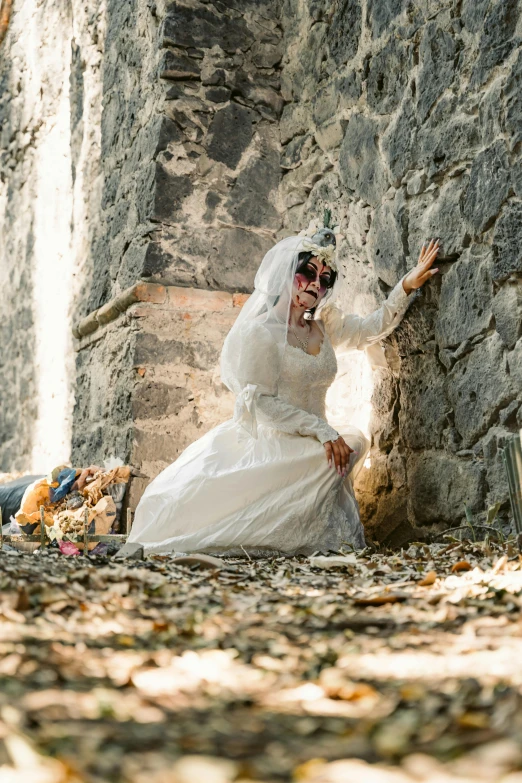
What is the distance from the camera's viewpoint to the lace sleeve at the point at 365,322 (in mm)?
3633

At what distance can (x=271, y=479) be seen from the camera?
3.61m

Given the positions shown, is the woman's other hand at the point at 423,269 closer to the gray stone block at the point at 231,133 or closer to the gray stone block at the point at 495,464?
the gray stone block at the point at 495,464

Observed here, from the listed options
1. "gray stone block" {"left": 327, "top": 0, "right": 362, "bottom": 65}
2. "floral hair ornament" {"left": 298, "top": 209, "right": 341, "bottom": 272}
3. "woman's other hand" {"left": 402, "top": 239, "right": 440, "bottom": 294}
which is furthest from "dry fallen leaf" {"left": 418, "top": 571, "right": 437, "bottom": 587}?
"gray stone block" {"left": 327, "top": 0, "right": 362, "bottom": 65}

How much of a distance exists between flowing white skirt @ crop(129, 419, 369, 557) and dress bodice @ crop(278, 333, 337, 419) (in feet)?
0.60

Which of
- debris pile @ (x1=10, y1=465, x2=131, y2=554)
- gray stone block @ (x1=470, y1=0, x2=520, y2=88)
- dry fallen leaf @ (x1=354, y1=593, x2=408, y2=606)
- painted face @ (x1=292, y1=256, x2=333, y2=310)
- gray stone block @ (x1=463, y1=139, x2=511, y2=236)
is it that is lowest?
debris pile @ (x1=10, y1=465, x2=131, y2=554)

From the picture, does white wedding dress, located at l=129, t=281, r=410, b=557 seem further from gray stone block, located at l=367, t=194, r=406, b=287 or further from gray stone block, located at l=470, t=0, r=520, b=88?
gray stone block, located at l=470, t=0, r=520, b=88

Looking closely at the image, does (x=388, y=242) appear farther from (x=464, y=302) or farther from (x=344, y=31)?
(x=344, y=31)

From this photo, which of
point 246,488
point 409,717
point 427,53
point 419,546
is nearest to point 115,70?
point 427,53

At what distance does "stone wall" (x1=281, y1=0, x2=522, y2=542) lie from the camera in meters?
3.05

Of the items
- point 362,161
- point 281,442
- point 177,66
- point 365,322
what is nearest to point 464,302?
point 365,322

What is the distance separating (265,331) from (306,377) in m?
0.28

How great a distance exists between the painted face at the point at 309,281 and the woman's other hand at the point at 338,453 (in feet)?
2.35

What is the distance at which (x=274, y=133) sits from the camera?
201 inches

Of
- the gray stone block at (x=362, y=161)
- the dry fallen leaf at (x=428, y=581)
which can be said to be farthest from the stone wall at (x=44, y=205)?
the dry fallen leaf at (x=428, y=581)
